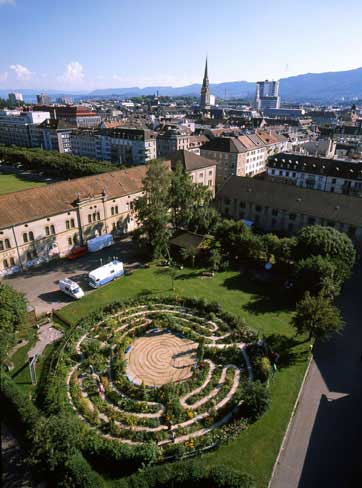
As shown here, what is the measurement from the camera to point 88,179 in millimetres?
67188

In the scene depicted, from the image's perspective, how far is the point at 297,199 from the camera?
69.2 m

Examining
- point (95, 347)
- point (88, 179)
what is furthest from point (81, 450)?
point (88, 179)

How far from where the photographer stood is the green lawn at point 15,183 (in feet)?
365

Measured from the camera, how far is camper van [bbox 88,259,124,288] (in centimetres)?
5103

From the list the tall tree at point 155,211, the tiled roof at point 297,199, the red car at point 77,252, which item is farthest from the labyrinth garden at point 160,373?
the tiled roof at point 297,199

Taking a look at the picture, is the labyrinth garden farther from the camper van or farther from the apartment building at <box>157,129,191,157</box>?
the apartment building at <box>157,129,191,157</box>

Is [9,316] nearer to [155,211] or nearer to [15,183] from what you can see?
[155,211]

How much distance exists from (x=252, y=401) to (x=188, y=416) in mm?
5891

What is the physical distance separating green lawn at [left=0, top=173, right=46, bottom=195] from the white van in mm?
73090

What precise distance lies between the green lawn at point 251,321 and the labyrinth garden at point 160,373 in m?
1.69

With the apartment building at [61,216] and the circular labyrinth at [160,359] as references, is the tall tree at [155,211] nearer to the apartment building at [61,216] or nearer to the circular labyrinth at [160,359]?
the apartment building at [61,216]

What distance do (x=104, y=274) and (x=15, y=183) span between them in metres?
85.1

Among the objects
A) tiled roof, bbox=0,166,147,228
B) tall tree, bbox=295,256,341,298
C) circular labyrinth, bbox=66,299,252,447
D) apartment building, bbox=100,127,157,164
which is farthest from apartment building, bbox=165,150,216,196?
apartment building, bbox=100,127,157,164

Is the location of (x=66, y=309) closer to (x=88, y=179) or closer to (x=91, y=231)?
(x=91, y=231)
